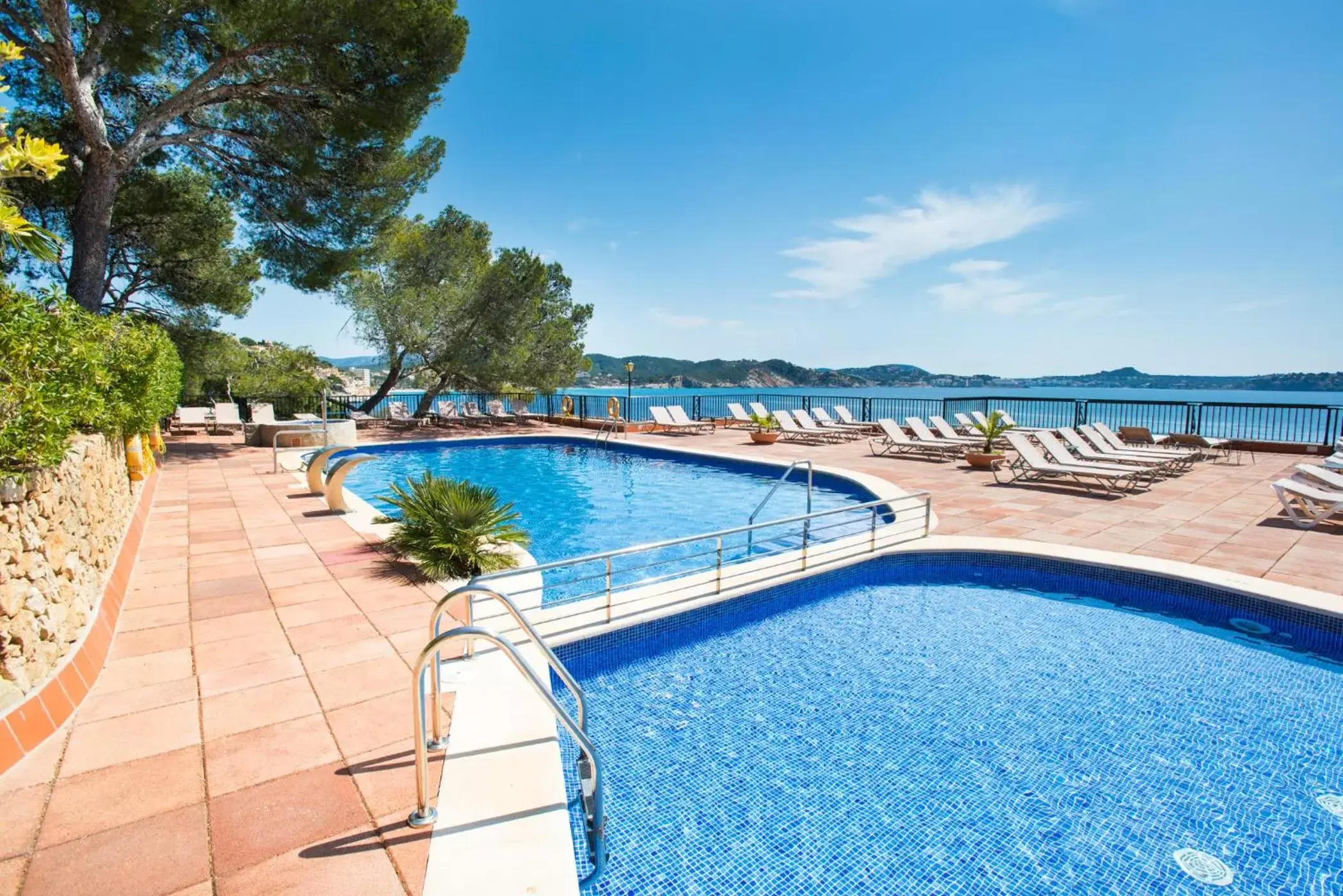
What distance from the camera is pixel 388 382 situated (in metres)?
19.9

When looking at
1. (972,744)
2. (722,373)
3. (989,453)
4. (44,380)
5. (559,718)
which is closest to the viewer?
(559,718)

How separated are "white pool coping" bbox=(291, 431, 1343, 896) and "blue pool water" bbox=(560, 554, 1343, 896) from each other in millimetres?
166

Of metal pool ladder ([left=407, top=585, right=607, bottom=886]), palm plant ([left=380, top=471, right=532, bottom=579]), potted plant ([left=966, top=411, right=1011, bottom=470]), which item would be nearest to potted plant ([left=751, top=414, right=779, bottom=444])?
potted plant ([left=966, top=411, right=1011, bottom=470])

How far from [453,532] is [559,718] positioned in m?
3.45

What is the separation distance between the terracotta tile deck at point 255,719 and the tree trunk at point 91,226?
238 inches

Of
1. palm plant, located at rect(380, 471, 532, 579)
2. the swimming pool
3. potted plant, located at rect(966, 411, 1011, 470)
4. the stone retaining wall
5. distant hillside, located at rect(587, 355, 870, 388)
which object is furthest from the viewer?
distant hillside, located at rect(587, 355, 870, 388)

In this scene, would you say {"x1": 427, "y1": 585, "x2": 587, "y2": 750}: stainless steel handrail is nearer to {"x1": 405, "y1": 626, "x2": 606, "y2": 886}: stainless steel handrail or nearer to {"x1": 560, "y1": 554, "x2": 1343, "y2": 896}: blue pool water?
{"x1": 405, "y1": 626, "x2": 606, "y2": 886}: stainless steel handrail

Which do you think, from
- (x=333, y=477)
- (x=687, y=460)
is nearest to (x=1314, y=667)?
(x=333, y=477)

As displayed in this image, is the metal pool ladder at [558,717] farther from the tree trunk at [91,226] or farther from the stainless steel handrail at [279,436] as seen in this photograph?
the tree trunk at [91,226]

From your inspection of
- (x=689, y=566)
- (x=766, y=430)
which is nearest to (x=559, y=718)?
(x=689, y=566)

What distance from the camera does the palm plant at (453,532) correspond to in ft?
17.2

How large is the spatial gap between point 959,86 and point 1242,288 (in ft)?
48.9

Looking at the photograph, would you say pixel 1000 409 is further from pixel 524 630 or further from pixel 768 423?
pixel 524 630

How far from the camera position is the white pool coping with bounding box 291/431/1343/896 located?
80.9 inches
